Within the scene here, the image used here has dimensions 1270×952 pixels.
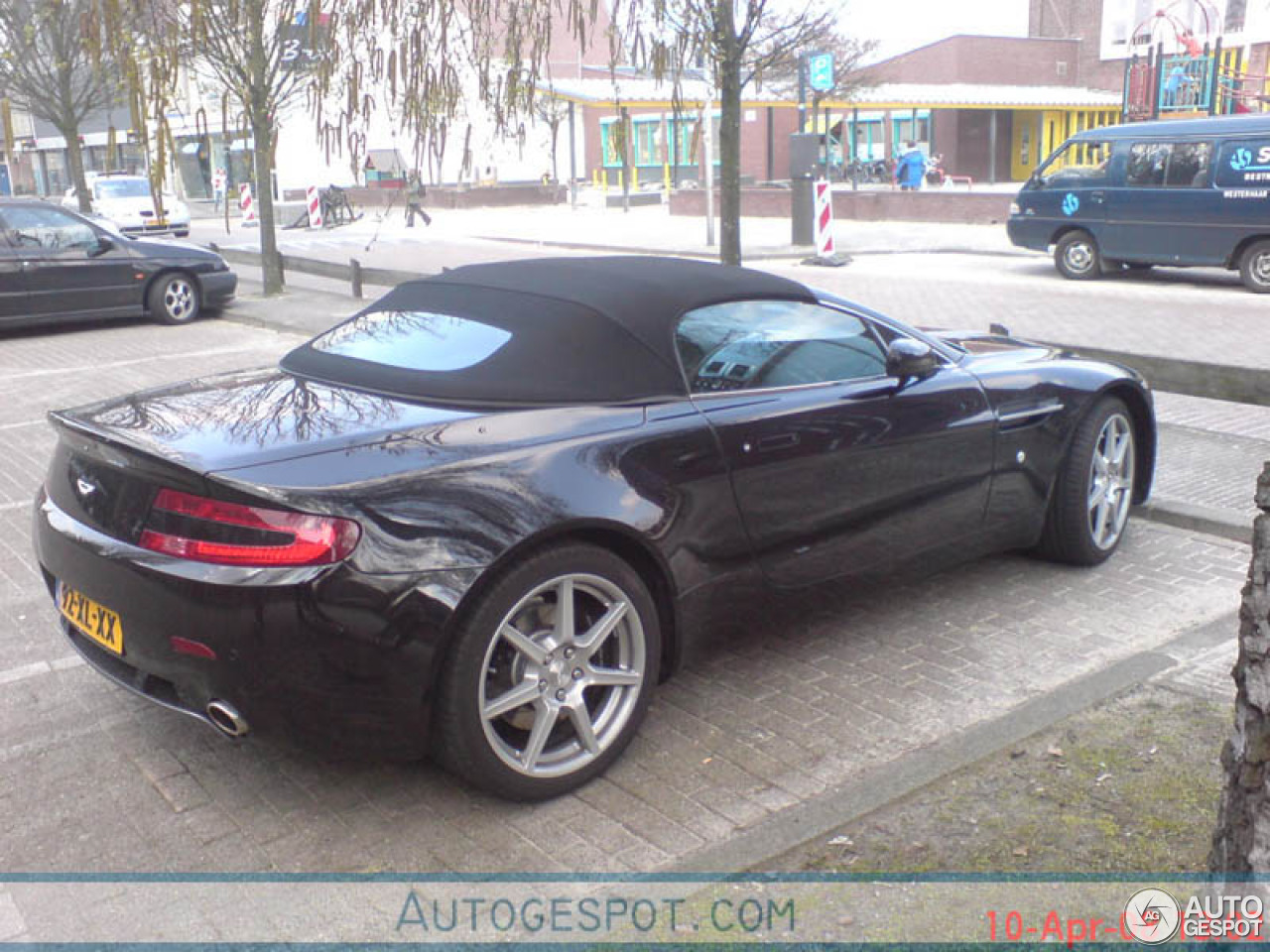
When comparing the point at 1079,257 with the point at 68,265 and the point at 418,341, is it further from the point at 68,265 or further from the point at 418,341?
the point at 418,341

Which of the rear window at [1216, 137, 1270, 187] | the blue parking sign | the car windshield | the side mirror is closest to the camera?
the side mirror

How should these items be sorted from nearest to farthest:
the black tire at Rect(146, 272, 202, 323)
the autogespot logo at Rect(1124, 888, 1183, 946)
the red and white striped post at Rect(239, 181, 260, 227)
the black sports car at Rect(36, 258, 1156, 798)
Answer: the autogespot logo at Rect(1124, 888, 1183, 946)
the black sports car at Rect(36, 258, 1156, 798)
the black tire at Rect(146, 272, 202, 323)
the red and white striped post at Rect(239, 181, 260, 227)

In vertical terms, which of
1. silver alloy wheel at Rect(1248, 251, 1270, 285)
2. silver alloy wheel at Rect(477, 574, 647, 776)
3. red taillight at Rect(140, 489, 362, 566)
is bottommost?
silver alloy wheel at Rect(477, 574, 647, 776)

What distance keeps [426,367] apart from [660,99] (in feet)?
3.61

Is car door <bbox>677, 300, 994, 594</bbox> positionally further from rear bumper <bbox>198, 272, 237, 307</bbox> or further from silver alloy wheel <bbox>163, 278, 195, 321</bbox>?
rear bumper <bbox>198, 272, 237, 307</bbox>

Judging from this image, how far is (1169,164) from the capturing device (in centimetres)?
1595

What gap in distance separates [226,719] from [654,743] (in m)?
1.27

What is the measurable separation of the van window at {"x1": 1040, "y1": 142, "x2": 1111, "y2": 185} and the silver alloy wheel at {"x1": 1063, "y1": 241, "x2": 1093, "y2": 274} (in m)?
0.84

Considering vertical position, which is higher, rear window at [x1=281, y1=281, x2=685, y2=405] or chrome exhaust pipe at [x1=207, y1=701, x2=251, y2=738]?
rear window at [x1=281, y1=281, x2=685, y2=405]

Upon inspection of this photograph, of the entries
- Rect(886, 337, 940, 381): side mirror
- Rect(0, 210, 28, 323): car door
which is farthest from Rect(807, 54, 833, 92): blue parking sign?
Rect(886, 337, 940, 381): side mirror

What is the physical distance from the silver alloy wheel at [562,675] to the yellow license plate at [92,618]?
1.03 meters

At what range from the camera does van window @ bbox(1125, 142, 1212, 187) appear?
1567cm

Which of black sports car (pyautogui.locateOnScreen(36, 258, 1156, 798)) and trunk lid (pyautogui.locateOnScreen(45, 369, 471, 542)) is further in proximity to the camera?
trunk lid (pyautogui.locateOnScreen(45, 369, 471, 542))

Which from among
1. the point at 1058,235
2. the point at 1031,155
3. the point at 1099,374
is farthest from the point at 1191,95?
the point at 1099,374
